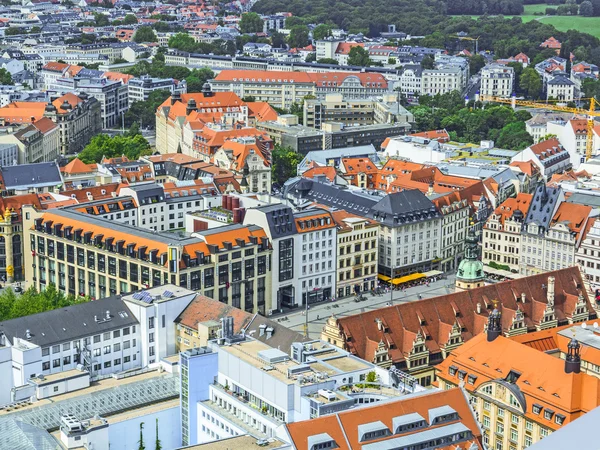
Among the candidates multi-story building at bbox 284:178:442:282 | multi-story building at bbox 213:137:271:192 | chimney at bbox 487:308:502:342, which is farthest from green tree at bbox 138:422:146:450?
multi-story building at bbox 213:137:271:192

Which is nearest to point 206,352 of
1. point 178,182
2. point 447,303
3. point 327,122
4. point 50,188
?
point 447,303

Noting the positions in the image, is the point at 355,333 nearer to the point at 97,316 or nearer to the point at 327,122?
the point at 97,316

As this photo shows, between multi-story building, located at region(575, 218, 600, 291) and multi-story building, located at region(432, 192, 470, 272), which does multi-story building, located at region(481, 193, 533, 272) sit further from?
multi-story building, located at region(575, 218, 600, 291)

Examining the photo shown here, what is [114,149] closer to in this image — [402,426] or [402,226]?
[402,226]

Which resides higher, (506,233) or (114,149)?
(114,149)

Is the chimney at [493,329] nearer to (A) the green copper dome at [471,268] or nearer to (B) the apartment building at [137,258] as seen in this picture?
(A) the green copper dome at [471,268]

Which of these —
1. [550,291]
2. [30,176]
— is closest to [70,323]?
[550,291]

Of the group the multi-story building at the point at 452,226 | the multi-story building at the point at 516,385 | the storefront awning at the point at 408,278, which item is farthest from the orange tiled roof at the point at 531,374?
the multi-story building at the point at 452,226
